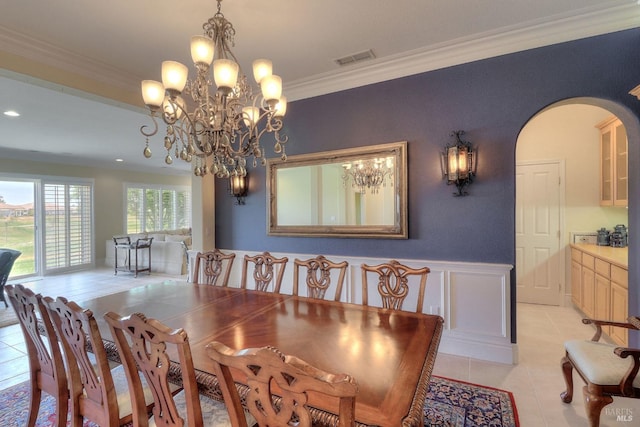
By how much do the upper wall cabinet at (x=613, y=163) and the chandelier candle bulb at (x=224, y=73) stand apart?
425cm

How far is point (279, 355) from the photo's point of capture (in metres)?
0.77

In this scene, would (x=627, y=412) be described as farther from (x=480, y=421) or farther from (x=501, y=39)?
(x=501, y=39)

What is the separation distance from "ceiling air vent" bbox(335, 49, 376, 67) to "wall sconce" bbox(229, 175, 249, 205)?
1.84 meters

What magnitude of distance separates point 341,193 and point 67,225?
769 cm

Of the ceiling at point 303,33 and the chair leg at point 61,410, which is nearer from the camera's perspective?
the chair leg at point 61,410

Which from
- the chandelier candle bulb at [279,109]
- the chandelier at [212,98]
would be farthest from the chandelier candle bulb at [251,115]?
the chandelier candle bulb at [279,109]

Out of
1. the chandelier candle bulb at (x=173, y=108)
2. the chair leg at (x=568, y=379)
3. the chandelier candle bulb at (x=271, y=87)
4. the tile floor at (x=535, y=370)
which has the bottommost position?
the tile floor at (x=535, y=370)

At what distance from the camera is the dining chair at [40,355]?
58.5 inches

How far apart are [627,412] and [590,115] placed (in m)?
3.81

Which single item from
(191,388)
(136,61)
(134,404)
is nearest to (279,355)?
(191,388)

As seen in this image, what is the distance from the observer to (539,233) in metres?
4.39

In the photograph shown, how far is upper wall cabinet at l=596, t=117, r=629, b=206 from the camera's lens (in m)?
3.44

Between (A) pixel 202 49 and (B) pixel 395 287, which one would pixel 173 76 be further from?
(B) pixel 395 287

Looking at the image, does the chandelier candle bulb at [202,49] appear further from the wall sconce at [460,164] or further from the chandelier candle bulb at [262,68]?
the wall sconce at [460,164]
